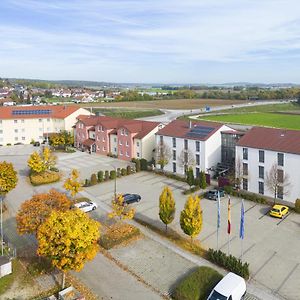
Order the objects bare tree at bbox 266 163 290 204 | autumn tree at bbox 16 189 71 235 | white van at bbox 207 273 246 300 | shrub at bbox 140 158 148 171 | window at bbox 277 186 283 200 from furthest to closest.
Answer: shrub at bbox 140 158 148 171 → window at bbox 277 186 283 200 → bare tree at bbox 266 163 290 204 → autumn tree at bbox 16 189 71 235 → white van at bbox 207 273 246 300

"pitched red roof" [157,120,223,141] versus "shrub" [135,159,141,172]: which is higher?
"pitched red roof" [157,120,223,141]

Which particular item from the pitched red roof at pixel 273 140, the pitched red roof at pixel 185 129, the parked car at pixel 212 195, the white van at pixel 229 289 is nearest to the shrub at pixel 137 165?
the pitched red roof at pixel 185 129

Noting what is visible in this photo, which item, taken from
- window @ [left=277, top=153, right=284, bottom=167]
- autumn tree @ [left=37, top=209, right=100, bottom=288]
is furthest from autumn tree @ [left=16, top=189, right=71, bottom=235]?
window @ [left=277, top=153, right=284, bottom=167]

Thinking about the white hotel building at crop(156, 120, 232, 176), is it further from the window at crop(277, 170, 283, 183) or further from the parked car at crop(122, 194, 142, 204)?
the parked car at crop(122, 194, 142, 204)

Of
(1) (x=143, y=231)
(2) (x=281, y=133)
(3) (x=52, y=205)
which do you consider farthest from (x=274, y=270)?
(2) (x=281, y=133)

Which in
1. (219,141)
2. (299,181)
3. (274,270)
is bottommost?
(274,270)

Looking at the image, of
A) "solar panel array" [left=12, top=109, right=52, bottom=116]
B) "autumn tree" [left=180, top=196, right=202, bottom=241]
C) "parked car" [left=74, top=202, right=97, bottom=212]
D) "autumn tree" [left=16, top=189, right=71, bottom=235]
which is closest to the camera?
"autumn tree" [left=16, top=189, right=71, bottom=235]

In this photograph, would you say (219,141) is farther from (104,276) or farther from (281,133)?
(104,276)
